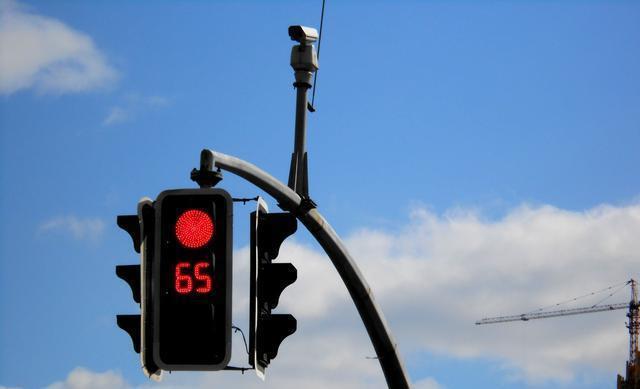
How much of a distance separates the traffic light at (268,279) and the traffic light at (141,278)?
792mm

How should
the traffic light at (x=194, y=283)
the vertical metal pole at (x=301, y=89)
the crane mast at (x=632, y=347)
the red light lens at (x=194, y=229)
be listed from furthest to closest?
the crane mast at (x=632, y=347) → the vertical metal pole at (x=301, y=89) → the red light lens at (x=194, y=229) → the traffic light at (x=194, y=283)

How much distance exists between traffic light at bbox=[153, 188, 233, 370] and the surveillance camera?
4.09 metres

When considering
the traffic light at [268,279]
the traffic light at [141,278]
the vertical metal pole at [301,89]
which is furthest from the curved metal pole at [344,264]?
the traffic light at [141,278]

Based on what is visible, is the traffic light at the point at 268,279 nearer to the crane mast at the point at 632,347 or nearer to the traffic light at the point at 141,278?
the traffic light at the point at 141,278

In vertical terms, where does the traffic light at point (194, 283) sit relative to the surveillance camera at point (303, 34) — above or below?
below

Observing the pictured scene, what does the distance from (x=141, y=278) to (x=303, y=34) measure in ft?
14.5

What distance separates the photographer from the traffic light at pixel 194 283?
355 inches

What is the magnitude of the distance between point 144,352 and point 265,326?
1054mm

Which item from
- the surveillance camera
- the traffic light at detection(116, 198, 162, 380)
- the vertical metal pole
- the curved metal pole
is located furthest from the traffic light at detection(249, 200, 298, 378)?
the surveillance camera

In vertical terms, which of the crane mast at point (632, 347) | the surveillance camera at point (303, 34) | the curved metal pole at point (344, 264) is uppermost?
the crane mast at point (632, 347)

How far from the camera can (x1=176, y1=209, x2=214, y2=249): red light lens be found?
9.12 meters

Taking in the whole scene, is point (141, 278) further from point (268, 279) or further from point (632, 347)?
point (632, 347)

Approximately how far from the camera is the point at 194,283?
9.08m

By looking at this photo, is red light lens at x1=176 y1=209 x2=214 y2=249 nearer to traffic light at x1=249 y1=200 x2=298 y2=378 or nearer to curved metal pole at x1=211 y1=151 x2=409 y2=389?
traffic light at x1=249 y1=200 x2=298 y2=378
